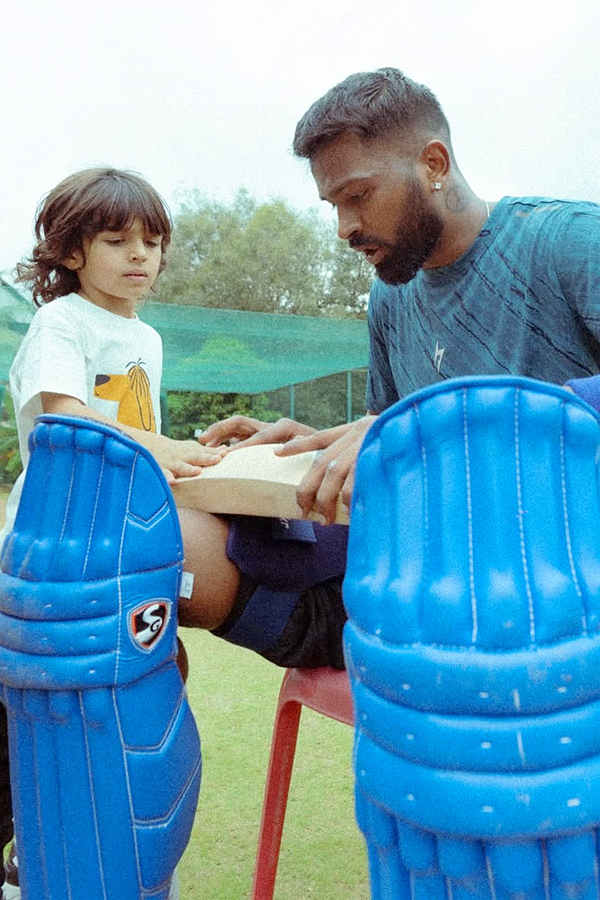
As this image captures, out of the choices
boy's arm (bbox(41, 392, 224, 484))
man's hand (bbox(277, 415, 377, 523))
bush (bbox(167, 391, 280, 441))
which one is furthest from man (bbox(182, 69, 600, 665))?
bush (bbox(167, 391, 280, 441))

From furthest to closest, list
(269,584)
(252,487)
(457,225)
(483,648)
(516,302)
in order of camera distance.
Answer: (457,225) → (516,302) → (269,584) → (252,487) → (483,648)

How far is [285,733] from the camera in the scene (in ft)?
4.22

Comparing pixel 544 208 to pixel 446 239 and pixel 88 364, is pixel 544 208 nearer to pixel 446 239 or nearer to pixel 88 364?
pixel 446 239

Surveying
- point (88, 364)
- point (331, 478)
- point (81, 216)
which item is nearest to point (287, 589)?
point (331, 478)

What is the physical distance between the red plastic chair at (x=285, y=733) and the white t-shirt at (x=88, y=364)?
61cm

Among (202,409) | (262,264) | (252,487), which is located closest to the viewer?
(252,487)

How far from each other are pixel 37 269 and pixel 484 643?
1.53 meters

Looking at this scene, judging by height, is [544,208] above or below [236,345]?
above

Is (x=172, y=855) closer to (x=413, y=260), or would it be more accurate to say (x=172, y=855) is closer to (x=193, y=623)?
(x=193, y=623)

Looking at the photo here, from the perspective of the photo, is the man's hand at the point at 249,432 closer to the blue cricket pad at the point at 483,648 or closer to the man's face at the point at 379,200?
the man's face at the point at 379,200

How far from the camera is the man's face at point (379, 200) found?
5.14 feet

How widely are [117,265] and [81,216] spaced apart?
118 mm

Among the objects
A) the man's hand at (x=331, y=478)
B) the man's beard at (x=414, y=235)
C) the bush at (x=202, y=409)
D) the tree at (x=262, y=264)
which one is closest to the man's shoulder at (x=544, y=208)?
the man's beard at (x=414, y=235)

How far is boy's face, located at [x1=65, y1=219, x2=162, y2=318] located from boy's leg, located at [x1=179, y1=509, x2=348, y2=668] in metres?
0.85
